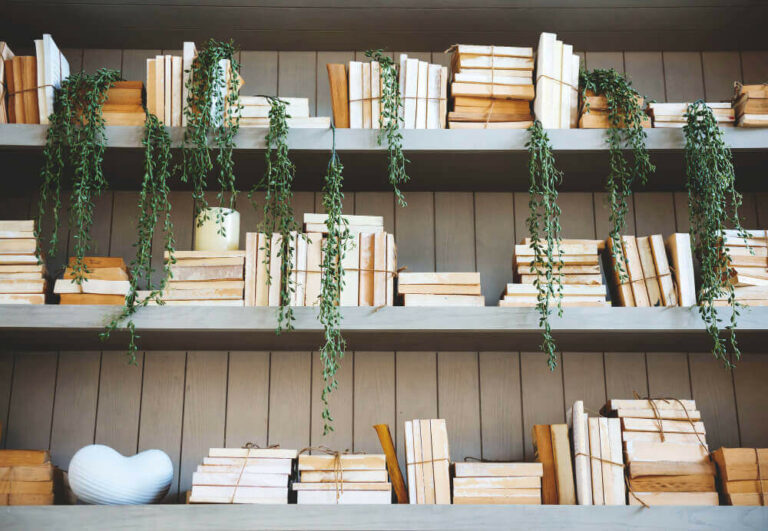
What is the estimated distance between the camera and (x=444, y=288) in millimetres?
2701

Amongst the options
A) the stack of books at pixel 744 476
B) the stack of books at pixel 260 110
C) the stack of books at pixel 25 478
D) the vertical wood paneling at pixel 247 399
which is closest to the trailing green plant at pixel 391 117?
the stack of books at pixel 260 110

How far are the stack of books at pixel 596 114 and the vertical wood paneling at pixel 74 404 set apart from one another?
1.95m

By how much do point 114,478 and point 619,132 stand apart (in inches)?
78.0

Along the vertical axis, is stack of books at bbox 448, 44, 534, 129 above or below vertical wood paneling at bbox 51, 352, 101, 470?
above

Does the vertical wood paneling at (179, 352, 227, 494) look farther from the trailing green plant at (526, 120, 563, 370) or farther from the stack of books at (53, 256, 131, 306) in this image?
the trailing green plant at (526, 120, 563, 370)

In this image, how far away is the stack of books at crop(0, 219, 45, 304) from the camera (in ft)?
8.79

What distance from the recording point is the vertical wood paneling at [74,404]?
9.67 ft

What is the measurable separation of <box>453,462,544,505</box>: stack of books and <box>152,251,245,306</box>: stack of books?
2.96 ft

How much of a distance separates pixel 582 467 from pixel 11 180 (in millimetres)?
2299

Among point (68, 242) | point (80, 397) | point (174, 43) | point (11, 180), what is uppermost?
point (174, 43)

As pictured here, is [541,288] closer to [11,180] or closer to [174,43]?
[174,43]

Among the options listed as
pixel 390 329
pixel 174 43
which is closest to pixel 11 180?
pixel 174 43

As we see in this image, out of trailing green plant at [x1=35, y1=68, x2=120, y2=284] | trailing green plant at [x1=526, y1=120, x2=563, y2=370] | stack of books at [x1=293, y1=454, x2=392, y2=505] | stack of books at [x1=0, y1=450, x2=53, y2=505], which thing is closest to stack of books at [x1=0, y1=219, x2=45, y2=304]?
trailing green plant at [x1=35, y1=68, x2=120, y2=284]

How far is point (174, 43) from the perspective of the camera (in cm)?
333
